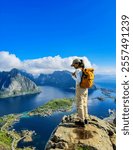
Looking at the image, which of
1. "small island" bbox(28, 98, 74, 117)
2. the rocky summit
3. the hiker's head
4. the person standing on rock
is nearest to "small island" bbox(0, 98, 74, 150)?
"small island" bbox(28, 98, 74, 117)

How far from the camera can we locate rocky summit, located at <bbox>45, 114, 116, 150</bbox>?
603 cm

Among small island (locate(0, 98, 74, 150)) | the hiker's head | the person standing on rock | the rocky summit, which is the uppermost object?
the hiker's head

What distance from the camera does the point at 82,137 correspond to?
6.51m

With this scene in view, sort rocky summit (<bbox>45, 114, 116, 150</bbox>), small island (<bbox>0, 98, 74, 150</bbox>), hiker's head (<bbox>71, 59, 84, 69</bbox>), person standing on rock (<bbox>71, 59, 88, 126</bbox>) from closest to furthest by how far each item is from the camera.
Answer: rocky summit (<bbox>45, 114, 116, 150</bbox>)
person standing on rock (<bbox>71, 59, 88, 126</bbox>)
hiker's head (<bbox>71, 59, 84, 69</bbox>)
small island (<bbox>0, 98, 74, 150</bbox>)

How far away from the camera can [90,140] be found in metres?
6.34

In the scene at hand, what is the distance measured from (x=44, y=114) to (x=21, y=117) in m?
10.7

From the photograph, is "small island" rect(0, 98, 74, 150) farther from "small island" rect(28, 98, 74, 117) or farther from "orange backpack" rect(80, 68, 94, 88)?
"orange backpack" rect(80, 68, 94, 88)

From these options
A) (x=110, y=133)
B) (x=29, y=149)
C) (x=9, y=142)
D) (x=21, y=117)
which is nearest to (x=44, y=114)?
(x=21, y=117)

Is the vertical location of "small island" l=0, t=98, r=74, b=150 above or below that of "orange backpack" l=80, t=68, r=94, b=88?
below

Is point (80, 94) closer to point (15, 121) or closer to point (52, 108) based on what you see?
point (15, 121)

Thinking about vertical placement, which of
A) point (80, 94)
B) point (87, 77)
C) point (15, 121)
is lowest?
point (15, 121)

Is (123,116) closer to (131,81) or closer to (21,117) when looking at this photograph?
(131,81)

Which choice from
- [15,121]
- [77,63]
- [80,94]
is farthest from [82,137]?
[15,121]

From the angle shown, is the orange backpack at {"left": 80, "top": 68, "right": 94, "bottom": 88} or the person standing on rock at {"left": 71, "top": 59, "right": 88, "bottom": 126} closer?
the orange backpack at {"left": 80, "top": 68, "right": 94, "bottom": 88}
